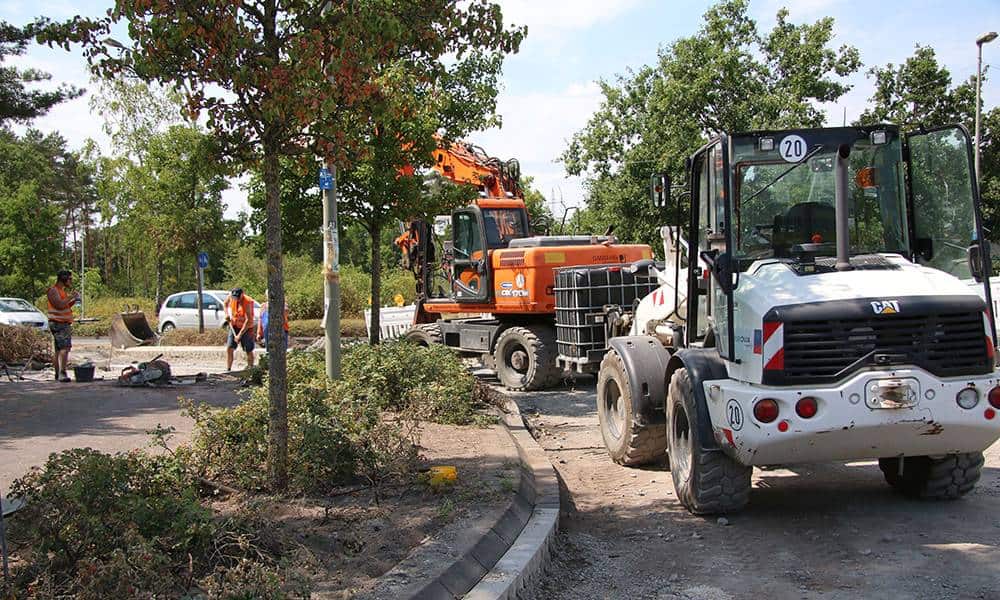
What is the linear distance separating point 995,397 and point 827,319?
1.20 metres

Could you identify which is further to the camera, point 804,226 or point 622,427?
point 622,427

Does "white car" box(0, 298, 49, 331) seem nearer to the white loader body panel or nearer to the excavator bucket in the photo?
the excavator bucket

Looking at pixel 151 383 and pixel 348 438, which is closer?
pixel 348 438

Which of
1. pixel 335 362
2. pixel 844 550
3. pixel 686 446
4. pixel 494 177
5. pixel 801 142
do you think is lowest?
pixel 844 550

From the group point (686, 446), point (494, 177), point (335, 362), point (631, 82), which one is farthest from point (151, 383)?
point (631, 82)

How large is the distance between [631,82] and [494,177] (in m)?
17.0

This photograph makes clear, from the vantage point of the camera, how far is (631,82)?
3147cm

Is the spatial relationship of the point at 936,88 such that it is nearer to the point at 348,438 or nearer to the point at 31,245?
the point at 348,438

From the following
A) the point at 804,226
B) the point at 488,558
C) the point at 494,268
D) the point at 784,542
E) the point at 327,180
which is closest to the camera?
the point at 488,558

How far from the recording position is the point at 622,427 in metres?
8.33

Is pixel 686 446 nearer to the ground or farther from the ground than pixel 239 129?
nearer to the ground

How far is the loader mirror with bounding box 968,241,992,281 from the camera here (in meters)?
6.11

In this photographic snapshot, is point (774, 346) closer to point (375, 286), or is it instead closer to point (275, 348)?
point (275, 348)

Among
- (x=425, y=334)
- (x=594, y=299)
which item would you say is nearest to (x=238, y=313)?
(x=425, y=334)
